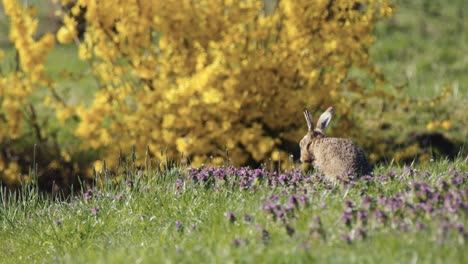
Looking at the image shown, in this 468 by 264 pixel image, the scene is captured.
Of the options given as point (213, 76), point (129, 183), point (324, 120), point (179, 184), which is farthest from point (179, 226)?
point (213, 76)

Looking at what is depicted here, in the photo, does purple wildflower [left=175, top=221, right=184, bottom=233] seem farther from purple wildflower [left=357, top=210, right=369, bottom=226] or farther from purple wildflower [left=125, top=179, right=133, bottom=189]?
purple wildflower [left=357, top=210, right=369, bottom=226]

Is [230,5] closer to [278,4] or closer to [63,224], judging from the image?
[278,4]

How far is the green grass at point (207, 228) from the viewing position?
13.7 feet

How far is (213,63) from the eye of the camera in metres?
7.68

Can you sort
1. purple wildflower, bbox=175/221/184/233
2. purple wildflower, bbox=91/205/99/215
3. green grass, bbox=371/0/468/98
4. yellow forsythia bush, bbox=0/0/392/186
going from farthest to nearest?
green grass, bbox=371/0/468/98
yellow forsythia bush, bbox=0/0/392/186
purple wildflower, bbox=91/205/99/215
purple wildflower, bbox=175/221/184/233

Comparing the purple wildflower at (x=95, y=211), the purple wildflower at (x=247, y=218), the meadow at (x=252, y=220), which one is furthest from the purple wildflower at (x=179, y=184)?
the purple wildflower at (x=247, y=218)

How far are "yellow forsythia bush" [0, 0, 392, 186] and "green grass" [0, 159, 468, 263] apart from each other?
1.68m

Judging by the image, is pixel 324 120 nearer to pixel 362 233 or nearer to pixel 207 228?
pixel 207 228

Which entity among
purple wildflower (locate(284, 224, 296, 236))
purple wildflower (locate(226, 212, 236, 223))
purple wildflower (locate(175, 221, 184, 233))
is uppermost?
purple wildflower (locate(284, 224, 296, 236))

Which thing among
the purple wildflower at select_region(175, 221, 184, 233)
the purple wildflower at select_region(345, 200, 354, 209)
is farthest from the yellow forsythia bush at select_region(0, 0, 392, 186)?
the purple wildflower at select_region(345, 200, 354, 209)

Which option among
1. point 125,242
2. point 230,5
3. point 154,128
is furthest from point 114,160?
point 125,242

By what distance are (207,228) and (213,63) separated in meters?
2.92

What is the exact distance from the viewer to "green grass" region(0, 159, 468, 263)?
4.18 meters

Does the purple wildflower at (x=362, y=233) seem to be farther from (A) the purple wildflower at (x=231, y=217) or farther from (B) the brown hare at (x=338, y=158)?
(B) the brown hare at (x=338, y=158)
